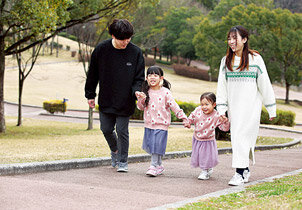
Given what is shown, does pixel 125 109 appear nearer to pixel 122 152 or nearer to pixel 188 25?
pixel 122 152

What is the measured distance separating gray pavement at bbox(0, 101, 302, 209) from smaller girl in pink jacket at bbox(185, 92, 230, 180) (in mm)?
231

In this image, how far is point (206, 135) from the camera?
22.0 feet

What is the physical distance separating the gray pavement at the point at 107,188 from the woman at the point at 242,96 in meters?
0.47

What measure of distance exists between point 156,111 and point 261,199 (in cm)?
253

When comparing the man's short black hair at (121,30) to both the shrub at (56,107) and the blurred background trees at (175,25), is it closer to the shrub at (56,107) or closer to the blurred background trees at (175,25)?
the blurred background trees at (175,25)

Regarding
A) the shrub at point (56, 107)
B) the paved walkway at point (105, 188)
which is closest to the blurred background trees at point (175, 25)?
the shrub at point (56, 107)

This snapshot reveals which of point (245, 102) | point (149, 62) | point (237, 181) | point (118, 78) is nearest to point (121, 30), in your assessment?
point (118, 78)

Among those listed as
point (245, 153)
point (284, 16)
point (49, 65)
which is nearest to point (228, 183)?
point (245, 153)

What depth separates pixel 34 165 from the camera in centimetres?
651

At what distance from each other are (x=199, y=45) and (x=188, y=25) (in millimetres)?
22914

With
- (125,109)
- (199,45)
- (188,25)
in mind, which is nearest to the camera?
(125,109)

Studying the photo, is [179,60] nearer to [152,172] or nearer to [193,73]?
[193,73]

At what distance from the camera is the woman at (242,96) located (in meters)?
6.14

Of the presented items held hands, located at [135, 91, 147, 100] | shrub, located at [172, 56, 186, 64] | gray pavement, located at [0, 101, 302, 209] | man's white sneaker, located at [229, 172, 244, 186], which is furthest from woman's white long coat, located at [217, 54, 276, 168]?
shrub, located at [172, 56, 186, 64]
